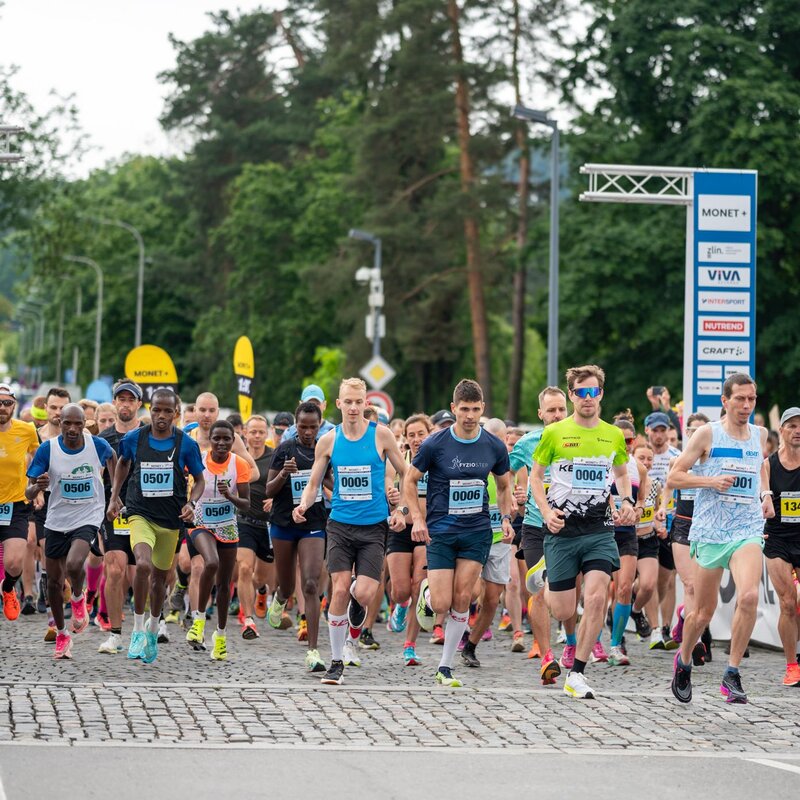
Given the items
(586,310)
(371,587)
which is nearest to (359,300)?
(586,310)

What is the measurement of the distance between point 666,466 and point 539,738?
610 cm

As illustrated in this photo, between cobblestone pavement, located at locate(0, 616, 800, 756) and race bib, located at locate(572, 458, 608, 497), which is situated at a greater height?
race bib, located at locate(572, 458, 608, 497)

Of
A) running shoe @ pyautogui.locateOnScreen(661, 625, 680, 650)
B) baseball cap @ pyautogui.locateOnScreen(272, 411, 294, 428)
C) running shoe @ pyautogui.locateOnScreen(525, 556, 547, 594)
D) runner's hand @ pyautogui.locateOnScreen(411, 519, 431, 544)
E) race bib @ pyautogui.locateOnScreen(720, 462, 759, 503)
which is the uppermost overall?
baseball cap @ pyautogui.locateOnScreen(272, 411, 294, 428)

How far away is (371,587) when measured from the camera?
1155 cm

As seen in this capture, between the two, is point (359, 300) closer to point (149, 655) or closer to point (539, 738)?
point (149, 655)

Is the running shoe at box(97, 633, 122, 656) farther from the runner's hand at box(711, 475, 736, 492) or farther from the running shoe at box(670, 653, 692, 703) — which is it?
the runner's hand at box(711, 475, 736, 492)

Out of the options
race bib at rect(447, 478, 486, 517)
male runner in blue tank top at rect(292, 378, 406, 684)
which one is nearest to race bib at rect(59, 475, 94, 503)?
male runner in blue tank top at rect(292, 378, 406, 684)

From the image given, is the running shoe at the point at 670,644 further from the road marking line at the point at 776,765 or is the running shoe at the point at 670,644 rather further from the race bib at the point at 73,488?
the road marking line at the point at 776,765

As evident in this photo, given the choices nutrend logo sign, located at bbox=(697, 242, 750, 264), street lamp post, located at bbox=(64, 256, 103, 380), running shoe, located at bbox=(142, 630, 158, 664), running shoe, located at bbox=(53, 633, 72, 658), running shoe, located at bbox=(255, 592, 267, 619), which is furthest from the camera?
street lamp post, located at bbox=(64, 256, 103, 380)

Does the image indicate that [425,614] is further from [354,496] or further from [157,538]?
[157,538]

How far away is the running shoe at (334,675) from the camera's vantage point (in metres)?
11.1

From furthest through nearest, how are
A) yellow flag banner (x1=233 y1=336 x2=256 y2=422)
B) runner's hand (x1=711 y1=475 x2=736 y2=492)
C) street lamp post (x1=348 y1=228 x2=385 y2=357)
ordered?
street lamp post (x1=348 y1=228 x2=385 y2=357) < yellow flag banner (x1=233 y1=336 x2=256 y2=422) < runner's hand (x1=711 y1=475 x2=736 y2=492)

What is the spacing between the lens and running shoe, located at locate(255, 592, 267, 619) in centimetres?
1680

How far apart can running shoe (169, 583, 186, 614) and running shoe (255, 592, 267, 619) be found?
40.3 inches
